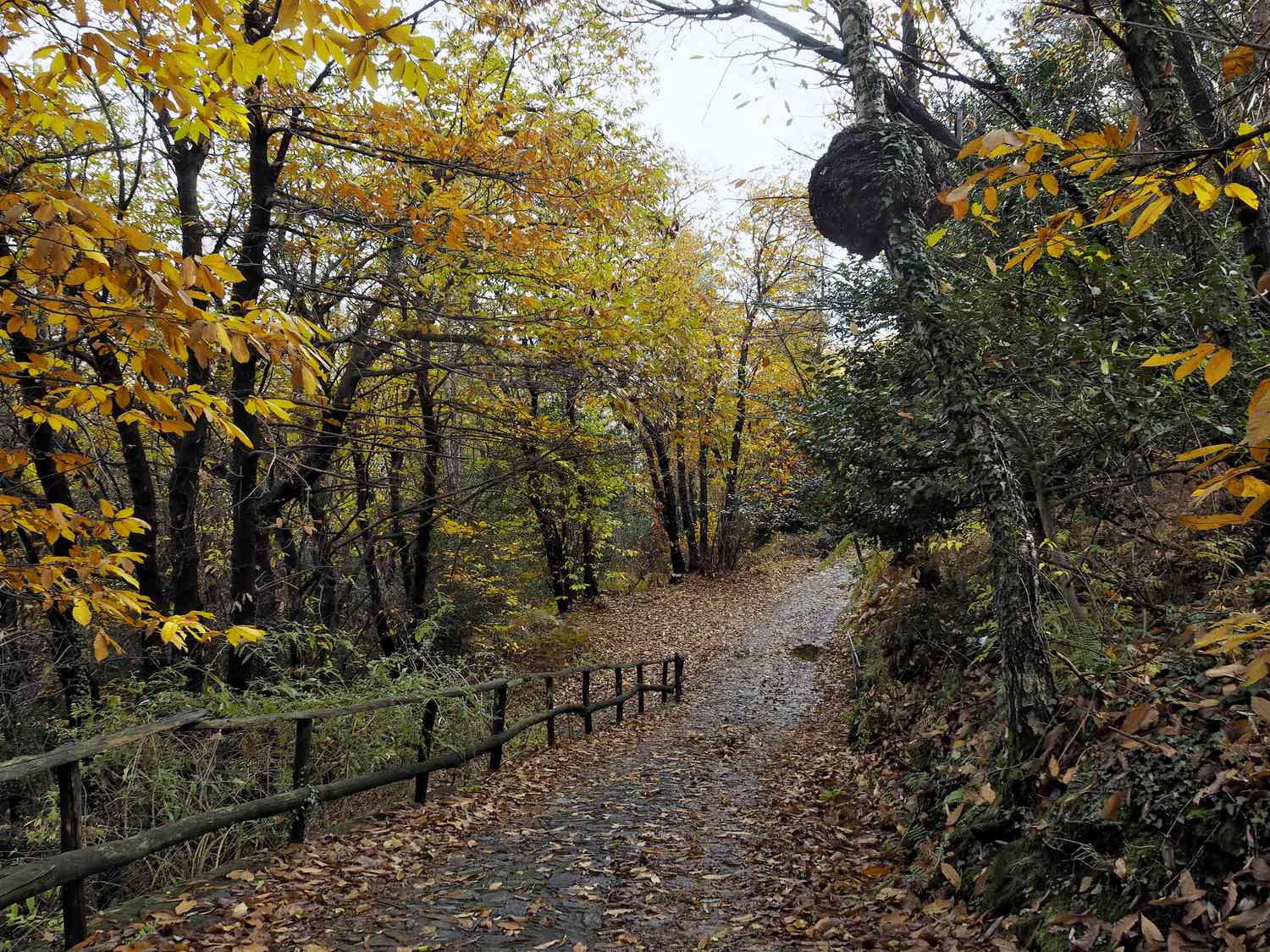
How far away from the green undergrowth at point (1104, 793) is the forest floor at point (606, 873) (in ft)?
1.13

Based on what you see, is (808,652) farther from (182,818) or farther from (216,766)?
(182,818)

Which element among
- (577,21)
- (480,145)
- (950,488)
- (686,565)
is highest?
(577,21)

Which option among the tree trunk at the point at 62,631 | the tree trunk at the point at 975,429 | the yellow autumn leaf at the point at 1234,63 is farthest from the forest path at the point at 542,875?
the yellow autumn leaf at the point at 1234,63

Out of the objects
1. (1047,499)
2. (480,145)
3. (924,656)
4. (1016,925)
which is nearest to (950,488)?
(1047,499)

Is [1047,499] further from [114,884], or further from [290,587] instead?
[290,587]

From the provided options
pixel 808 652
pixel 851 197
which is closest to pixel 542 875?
pixel 851 197

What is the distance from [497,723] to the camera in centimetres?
788

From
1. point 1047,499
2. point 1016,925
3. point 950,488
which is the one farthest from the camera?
point 950,488

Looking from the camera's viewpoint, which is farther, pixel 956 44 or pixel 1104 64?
pixel 956 44

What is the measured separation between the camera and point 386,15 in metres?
2.36

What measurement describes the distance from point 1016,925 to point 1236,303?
4495 mm

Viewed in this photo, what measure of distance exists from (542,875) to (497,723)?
9.34ft

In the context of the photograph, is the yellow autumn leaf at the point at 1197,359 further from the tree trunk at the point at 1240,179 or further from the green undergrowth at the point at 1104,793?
the tree trunk at the point at 1240,179

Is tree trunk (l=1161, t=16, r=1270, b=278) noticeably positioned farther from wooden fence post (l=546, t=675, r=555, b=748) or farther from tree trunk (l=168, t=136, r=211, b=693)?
tree trunk (l=168, t=136, r=211, b=693)
